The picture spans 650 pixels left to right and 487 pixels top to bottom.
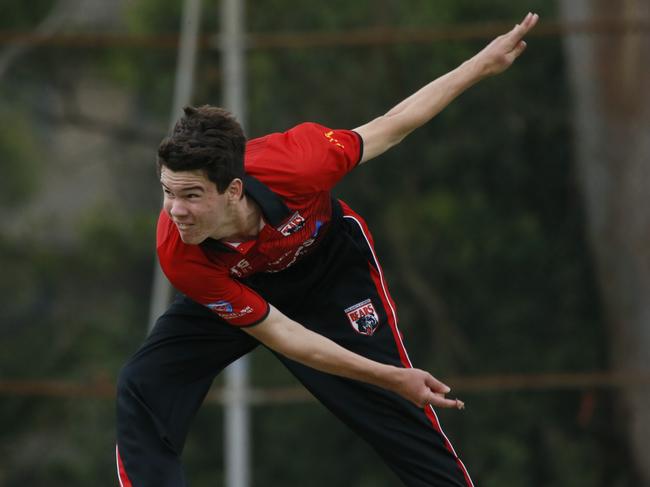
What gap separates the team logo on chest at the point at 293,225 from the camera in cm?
338

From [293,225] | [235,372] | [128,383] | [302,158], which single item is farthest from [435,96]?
[235,372]

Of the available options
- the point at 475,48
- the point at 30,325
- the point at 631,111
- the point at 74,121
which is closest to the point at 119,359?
the point at 30,325

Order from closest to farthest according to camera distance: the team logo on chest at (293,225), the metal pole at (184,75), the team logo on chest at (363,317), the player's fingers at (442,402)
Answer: the player's fingers at (442,402) < the team logo on chest at (293,225) < the team logo on chest at (363,317) < the metal pole at (184,75)

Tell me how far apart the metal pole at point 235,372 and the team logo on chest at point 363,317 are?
2.43 m

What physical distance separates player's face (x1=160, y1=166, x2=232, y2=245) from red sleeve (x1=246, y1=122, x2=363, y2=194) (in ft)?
0.64

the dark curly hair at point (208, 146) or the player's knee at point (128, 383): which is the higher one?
the dark curly hair at point (208, 146)

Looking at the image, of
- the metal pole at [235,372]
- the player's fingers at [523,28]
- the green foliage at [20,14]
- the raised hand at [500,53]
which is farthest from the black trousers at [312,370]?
the green foliage at [20,14]

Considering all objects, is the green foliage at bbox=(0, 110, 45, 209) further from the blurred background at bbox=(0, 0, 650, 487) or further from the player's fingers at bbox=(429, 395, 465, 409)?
the player's fingers at bbox=(429, 395, 465, 409)

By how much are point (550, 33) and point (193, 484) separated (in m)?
3.34

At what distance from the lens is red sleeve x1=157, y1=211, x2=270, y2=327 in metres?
3.25

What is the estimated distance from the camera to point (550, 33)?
6.21 m

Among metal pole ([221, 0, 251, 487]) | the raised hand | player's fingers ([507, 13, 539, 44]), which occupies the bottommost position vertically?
metal pole ([221, 0, 251, 487])

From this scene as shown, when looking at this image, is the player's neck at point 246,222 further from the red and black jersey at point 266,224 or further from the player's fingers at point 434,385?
the player's fingers at point 434,385

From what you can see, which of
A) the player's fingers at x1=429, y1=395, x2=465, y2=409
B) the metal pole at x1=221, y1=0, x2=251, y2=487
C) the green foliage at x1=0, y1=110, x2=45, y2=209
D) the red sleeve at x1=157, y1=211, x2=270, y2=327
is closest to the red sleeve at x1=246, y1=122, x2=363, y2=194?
the red sleeve at x1=157, y1=211, x2=270, y2=327
